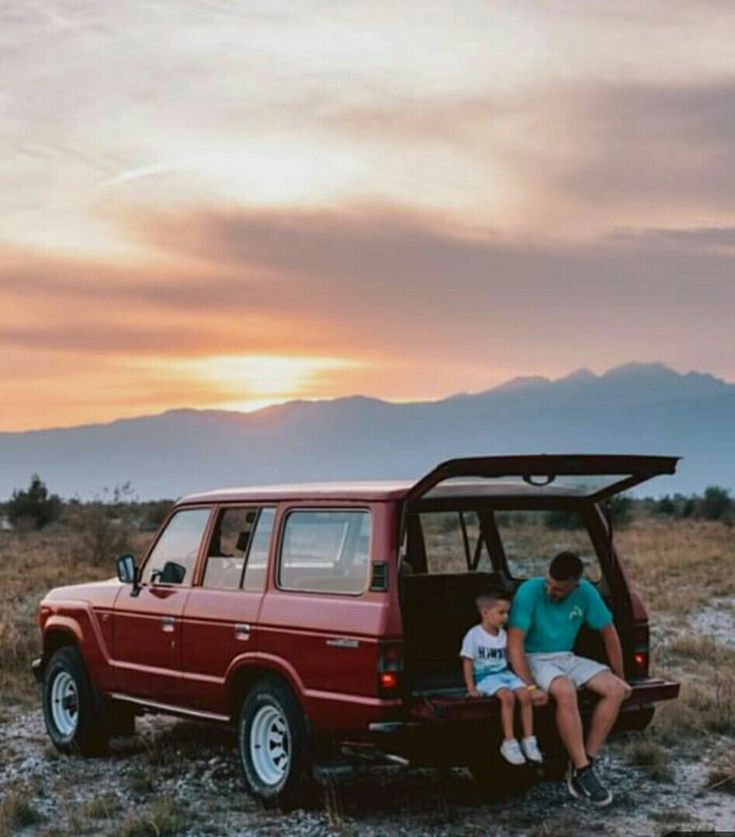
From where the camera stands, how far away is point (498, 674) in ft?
28.0

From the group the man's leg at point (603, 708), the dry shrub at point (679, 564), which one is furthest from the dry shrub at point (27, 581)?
the dry shrub at point (679, 564)

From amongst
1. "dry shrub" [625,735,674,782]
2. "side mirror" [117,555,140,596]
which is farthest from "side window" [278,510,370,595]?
"dry shrub" [625,735,674,782]

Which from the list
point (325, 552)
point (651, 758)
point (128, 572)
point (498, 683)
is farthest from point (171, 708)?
point (651, 758)

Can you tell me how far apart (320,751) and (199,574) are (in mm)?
1632

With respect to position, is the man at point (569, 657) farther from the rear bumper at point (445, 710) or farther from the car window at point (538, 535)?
the car window at point (538, 535)

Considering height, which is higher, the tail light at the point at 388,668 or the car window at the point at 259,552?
the car window at the point at 259,552

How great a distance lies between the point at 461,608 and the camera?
936 cm

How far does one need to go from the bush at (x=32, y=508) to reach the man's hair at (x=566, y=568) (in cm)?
3592

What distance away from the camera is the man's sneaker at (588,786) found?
8750mm

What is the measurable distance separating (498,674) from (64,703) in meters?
3.98

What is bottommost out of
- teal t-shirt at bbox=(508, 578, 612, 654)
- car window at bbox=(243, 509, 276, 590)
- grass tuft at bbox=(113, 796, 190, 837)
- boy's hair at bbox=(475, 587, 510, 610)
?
grass tuft at bbox=(113, 796, 190, 837)

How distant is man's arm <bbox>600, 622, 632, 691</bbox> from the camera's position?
8.96m

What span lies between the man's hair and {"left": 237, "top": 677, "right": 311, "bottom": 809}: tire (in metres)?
1.57

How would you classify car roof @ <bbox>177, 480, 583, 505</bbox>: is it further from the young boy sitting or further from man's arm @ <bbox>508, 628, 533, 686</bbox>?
man's arm @ <bbox>508, 628, 533, 686</bbox>
